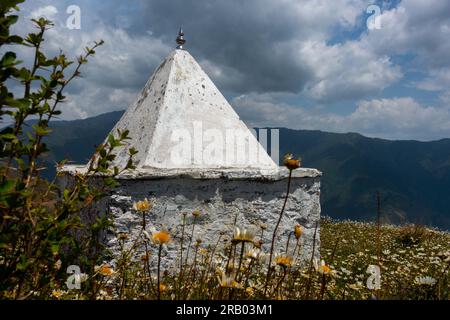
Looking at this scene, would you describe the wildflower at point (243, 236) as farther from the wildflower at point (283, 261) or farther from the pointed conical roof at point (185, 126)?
the pointed conical roof at point (185, 126)

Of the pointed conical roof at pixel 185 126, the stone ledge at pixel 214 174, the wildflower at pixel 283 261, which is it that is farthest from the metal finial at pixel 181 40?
the wildflower at pixel 283 261

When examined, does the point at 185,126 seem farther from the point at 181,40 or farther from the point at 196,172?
the point at 181,40

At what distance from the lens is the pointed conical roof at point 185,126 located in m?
7.08

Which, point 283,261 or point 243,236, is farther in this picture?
point 283,261

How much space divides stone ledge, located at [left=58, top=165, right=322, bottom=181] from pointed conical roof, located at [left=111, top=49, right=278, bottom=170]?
0.86 ft

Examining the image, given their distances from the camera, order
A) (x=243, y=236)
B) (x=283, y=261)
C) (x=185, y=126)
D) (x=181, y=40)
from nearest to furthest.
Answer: (x=243, y=236), (x=283, y=261), (x=185, y=126), (x=181, y=40)

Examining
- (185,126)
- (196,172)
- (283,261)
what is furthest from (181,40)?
(283,261)

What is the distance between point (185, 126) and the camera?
7.43 metres

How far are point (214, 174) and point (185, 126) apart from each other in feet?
4.09

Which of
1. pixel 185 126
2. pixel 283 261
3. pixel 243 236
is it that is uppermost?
pixel 185 126

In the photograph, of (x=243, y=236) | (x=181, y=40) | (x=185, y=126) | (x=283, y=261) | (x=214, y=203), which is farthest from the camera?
(x=181, y=40)

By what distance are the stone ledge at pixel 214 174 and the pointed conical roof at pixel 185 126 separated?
0.86 ft

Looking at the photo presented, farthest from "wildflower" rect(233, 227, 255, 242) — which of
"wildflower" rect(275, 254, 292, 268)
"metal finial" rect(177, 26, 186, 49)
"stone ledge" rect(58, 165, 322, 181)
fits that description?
"metal finial" rect(177, 26, 186, 49)
